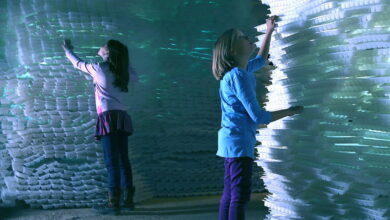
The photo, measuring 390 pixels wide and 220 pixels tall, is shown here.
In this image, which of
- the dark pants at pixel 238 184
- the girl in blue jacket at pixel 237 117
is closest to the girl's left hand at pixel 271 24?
the girl in blue jacket at pixel 237 117

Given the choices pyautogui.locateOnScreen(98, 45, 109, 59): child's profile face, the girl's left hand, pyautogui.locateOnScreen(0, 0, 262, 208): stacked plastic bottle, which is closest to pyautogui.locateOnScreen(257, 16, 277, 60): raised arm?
the girl's left hand

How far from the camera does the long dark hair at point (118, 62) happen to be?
11.3 ft

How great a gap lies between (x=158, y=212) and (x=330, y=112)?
1695mm

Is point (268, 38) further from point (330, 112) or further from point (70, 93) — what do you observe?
point (70, 93)

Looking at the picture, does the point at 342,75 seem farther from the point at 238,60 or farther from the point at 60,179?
the point at 60,179

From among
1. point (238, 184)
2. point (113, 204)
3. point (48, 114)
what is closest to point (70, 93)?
point (48, 114)

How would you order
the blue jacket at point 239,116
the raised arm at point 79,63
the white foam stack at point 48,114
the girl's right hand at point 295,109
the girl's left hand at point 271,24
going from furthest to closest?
1. the white foam stack at point 48,114
2. the raised arm at point 79,63
3. the girl's left hand at point 271,24
4. the girl's right hand at point 295,109
5. the blue jacket at point 239,116

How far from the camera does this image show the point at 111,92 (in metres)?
3.49

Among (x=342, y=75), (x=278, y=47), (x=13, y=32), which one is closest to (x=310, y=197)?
(x=342, y=75)

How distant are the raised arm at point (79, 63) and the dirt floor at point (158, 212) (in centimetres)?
106

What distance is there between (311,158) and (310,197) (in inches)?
9.1

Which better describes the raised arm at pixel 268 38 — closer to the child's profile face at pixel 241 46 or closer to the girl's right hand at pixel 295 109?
the child's profile face at pixel 241 46

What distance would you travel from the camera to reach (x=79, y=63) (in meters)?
3.45

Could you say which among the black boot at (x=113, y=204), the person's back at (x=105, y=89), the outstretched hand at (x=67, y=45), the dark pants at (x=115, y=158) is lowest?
the black boot at (x=113, y=204)
